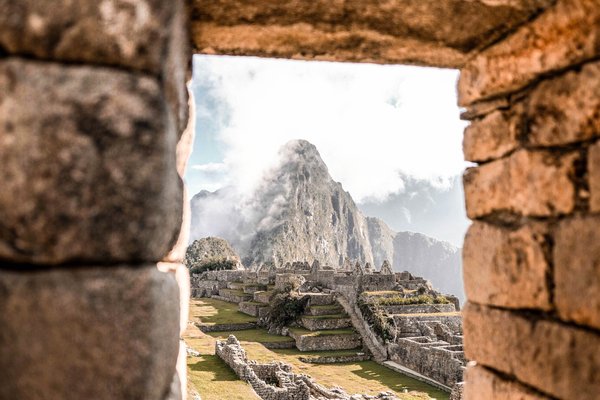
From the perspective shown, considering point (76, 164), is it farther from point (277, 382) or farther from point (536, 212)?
point (277, 382)

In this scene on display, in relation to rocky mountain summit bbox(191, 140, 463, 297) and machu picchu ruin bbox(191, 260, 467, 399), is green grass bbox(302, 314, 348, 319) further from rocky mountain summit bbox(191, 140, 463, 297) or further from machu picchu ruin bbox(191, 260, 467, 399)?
rocky mountain summit bbox(191, 140, 463, 297)

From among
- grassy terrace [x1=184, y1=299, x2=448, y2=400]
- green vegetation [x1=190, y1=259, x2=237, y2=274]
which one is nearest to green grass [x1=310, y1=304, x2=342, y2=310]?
grassy terrace [x1=184, y1=299, x2=448, y2=400]

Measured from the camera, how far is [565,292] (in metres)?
2.16

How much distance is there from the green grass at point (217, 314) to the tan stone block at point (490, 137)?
29.3 meters

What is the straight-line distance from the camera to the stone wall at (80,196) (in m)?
1.38

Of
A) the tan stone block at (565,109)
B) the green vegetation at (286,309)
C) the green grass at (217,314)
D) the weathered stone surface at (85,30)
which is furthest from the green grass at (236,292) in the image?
the weathered stone surface at (85,30)

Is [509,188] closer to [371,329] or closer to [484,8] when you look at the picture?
[484,8]

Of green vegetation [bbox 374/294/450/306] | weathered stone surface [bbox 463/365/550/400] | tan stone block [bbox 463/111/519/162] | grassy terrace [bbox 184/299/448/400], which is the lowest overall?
grassy terrace [bbox 184/299/448/400]

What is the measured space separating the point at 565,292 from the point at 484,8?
4.22 feet

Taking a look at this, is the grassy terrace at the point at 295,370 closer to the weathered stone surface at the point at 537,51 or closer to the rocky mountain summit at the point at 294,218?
the weathered stone surface at the point at 537,51

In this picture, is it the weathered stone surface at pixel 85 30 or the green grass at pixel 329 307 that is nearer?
the weathered stone surface at pixel 85 30

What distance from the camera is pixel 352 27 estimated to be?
7.69 ft

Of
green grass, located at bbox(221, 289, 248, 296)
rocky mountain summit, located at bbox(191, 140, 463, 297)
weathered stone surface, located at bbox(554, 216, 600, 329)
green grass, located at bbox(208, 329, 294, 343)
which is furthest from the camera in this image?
rocky mountain summit, located at bbox(191, 140, 463, 297)

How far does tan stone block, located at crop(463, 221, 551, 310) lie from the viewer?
Result: 234cm
